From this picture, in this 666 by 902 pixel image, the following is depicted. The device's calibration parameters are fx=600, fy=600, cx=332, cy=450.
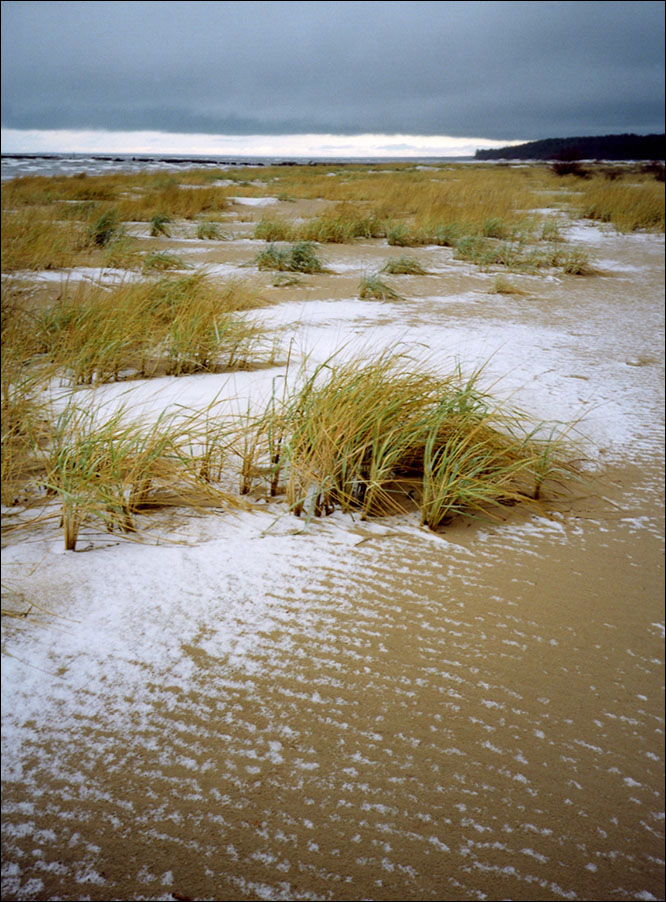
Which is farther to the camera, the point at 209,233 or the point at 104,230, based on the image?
the point at 209,233

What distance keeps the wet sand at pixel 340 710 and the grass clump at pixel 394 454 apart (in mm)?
100

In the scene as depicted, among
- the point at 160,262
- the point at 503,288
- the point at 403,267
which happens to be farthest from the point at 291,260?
the point at 503,288

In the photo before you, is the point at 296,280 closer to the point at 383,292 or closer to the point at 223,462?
the point at 383,292

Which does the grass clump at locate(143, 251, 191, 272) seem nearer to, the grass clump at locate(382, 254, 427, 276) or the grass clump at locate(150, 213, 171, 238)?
the grass clump at locate(382, 254, 427, 276)

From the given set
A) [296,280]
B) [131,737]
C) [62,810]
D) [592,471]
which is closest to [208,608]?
[131,737]

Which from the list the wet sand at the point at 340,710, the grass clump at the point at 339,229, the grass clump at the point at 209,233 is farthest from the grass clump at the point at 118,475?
the grass clump at the point at 339,229

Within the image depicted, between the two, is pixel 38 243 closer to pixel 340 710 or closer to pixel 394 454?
pixel 394 454

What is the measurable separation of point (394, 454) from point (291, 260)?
381 centimetres

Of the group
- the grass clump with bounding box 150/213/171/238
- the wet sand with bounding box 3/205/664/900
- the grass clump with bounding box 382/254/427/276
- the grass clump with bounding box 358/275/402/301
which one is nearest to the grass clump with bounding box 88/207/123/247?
the grass clump with bounding box 150/213/171/238

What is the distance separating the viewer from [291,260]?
17.3 feet

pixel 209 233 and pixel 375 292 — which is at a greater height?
pixel 209 233

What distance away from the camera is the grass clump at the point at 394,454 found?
6.05 ft

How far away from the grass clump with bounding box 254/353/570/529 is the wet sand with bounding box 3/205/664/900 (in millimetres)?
100

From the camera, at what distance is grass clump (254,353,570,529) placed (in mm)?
1845
